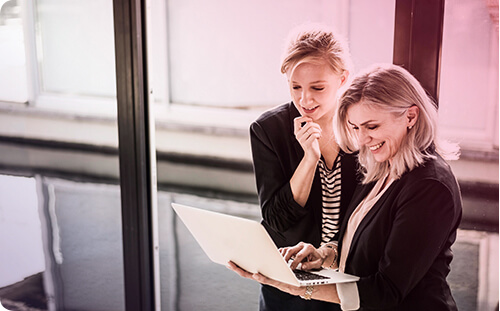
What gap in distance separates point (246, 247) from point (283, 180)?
43 cm

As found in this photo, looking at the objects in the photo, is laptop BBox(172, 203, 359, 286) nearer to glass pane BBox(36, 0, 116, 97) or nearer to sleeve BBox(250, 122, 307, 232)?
sleeve BBox(250, 122, 307, 232)

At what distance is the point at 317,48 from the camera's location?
269 centimetres

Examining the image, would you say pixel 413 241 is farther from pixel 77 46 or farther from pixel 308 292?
pixel 77 46

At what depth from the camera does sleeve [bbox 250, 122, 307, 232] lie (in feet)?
9.21

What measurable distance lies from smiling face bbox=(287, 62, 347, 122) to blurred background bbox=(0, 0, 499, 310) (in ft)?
0.34

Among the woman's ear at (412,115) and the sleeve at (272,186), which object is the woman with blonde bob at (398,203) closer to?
Result: the woman's ear at (412,115)

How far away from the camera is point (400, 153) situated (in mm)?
2471

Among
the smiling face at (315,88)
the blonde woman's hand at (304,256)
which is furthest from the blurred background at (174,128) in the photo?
the blonde woman's hand at (304,256)

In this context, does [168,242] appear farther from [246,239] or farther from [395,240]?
[395,240]

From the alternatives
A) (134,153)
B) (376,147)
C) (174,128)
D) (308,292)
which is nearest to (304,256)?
(308,292)

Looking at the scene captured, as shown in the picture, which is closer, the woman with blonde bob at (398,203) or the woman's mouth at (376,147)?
the woman with blonde bob at (398,203)

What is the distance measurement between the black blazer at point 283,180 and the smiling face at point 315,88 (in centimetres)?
7

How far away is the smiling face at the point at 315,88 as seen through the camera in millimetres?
2666

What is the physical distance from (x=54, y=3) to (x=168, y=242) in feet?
4.58
